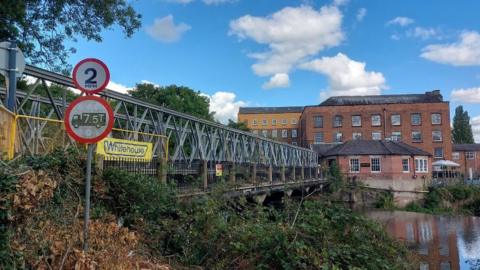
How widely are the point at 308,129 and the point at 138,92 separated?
35.3 meters

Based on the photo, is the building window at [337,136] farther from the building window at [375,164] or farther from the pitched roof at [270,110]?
the pitched roof at [270,110]

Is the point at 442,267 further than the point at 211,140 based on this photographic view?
No

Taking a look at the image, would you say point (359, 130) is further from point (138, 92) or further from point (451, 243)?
point (451, 243)

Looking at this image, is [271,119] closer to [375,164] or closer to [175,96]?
[375,164]

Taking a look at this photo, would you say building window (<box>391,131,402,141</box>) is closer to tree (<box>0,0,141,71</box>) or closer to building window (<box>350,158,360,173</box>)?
building window (<box>350,158,360,173</box>)

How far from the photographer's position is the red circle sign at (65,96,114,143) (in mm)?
5566

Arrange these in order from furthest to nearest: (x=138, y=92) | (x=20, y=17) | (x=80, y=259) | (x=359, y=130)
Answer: (x=359, y=130) → (x=138, y=92) → (x=20, y=17) → (x=80, y=259)

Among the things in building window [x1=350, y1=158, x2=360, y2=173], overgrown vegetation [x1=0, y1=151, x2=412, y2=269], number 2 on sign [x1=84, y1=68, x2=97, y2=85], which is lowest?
overgrown vegetation [x1=0, y1=151, x2=412, y2=269]

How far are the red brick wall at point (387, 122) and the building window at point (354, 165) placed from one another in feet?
73.8

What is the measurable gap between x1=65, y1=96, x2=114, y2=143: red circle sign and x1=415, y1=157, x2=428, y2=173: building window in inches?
1984

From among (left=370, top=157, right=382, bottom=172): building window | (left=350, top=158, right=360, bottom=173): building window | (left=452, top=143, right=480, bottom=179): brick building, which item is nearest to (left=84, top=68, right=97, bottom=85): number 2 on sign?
(left=370, top=157, right=382, bottom=172): building window

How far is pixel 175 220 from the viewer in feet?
27.8

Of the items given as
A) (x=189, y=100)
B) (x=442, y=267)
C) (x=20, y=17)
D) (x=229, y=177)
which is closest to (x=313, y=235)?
(x=229, y=177)

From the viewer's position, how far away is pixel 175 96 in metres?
48.9
